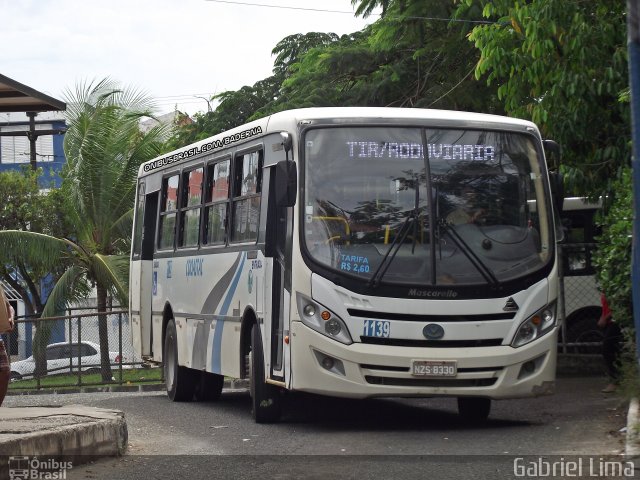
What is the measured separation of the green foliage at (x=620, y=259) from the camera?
13.6 metres

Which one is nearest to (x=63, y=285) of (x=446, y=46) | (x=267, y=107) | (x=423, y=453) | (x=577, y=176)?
(x=267, y=107)

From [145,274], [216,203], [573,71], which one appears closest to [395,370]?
[216,203]

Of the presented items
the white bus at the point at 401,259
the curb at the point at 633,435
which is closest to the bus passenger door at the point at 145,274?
the white bus at the point at 401,259

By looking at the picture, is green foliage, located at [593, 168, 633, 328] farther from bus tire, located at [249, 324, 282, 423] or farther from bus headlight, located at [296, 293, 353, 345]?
bus tire, located at [249, 324, 282, 423]

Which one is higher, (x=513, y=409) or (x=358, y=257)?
(x=358, y=257)

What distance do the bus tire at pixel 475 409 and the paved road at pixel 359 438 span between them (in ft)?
0.40

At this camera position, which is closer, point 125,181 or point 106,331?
point 106,331

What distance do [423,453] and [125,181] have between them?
71.1 ft

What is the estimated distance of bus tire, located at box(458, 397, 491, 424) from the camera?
504 inches

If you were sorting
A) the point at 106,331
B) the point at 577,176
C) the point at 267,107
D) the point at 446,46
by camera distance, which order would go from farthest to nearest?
the point at 106,331 < the point at 267,107 < the point at 446,46 < the point at 577,176

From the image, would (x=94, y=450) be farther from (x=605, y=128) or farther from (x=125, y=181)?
(x=125, y=181)

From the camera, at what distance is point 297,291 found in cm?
1170

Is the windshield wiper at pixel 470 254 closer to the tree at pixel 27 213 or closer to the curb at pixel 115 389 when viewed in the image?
the curb at pixel 115 389

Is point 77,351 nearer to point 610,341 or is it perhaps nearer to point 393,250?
Result: point 610,341
